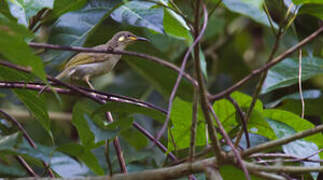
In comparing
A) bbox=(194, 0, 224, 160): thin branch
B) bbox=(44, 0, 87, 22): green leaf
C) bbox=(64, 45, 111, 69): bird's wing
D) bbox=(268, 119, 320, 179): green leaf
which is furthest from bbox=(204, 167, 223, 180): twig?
bbox=(64, 45, 111, 69): bird's wing

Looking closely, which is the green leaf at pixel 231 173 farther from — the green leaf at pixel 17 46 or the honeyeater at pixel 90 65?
the honeyeater at pixel 90 65

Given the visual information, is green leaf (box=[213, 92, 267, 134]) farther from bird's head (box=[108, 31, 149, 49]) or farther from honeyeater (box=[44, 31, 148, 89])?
honeyeater (box=[44, 31, 148, 89])

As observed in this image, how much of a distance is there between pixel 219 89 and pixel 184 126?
109 inches

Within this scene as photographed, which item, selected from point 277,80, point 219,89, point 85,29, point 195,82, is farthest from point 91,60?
point 195,82

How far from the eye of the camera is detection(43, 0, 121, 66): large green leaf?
2633 millimetres

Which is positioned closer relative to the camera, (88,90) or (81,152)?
(81,152)

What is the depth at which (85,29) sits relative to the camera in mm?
2717

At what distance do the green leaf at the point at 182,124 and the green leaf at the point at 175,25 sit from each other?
27 cm

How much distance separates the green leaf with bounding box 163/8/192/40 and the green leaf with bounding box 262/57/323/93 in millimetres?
705

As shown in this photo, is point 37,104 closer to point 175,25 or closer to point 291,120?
point 175,25

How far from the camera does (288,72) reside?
2.60 meters

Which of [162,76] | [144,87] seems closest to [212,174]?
[162,76]

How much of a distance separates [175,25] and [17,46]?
2.30 ft

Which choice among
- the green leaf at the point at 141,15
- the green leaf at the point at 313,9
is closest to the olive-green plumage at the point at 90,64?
the green leaf at the point at 141,15
